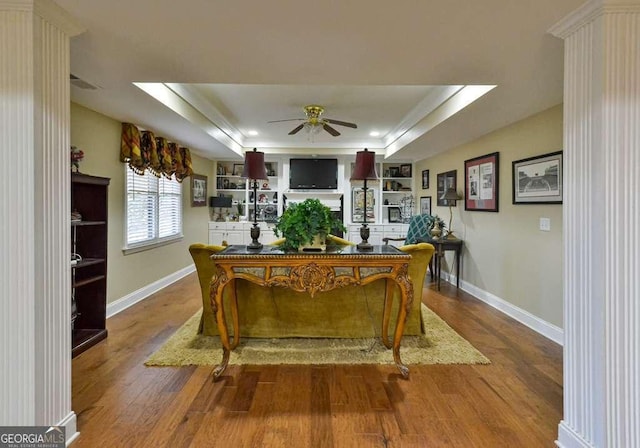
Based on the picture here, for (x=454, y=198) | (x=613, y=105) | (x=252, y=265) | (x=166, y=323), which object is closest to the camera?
(x=613, y=105)

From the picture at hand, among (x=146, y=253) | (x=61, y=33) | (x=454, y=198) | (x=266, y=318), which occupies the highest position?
(x=61, y=33)

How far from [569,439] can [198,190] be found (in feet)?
20.0

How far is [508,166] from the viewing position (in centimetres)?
387

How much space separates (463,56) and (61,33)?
7.95 ft

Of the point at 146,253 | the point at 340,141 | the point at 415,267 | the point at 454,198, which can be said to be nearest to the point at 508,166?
the point at 454,198

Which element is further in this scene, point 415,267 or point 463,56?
point 415,267

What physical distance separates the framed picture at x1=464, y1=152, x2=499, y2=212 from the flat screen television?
2.87 metres

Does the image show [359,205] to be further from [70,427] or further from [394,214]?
[70,427]

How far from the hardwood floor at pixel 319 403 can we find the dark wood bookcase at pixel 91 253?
378mm

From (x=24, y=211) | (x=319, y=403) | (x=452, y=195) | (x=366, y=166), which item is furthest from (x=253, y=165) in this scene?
(x=452, y=195)

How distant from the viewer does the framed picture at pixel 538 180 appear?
10.2ft

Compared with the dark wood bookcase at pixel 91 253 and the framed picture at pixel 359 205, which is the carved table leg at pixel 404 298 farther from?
the framed picture at pixel 359 205

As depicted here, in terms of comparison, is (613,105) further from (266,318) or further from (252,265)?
(266,318)

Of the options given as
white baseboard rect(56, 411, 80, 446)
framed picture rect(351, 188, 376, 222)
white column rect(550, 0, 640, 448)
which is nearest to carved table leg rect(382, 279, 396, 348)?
white column rect(550, 0, 640, 448)
